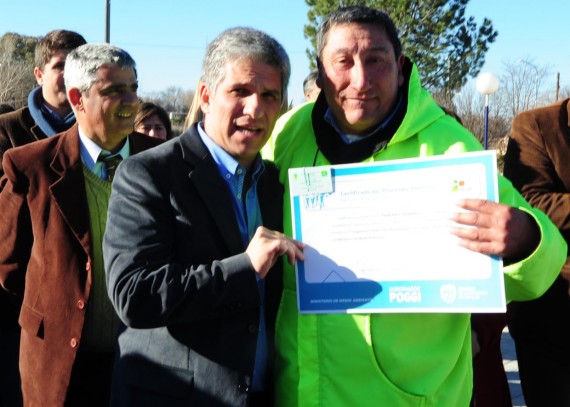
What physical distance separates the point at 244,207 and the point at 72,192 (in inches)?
38.1

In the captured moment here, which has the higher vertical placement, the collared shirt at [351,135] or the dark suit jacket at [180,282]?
the collared shirt at [351,135]

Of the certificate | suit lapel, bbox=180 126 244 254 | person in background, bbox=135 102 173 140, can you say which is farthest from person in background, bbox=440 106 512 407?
person in background, bbox=135 102 173 140

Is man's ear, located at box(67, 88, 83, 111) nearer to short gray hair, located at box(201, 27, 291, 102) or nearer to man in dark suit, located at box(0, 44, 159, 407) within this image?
man in dark suit, located at box(0, 44, 159, 407)

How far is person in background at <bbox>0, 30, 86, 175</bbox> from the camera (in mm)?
3811

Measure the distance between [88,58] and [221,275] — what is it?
1.45 metres

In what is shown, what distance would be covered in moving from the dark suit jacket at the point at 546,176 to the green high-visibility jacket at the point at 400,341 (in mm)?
879

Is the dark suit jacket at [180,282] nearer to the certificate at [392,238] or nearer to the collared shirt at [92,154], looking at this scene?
the certificate at [392,238]

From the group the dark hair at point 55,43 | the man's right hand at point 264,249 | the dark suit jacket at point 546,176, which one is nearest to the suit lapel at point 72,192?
the man's right hand at point 264,249

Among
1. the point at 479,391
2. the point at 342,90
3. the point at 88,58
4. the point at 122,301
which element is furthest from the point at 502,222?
the point at 88,58

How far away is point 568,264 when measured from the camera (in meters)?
2.96

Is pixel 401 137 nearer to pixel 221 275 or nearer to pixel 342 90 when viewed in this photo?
pixel 342 90

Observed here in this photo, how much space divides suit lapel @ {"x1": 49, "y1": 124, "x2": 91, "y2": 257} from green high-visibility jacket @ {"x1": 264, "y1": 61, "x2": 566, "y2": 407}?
99 centimetres

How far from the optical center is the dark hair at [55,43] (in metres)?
4.05

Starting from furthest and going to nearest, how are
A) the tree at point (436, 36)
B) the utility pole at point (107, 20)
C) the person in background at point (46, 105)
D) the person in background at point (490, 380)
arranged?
the tree at point (436, 36)
the utility pole at point (107, 20)
the person in background at point (46, 105)
the person in background at point (490, 380)
